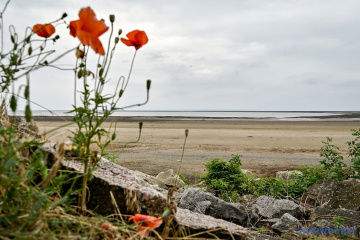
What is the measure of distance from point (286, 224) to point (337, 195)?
4.20ft

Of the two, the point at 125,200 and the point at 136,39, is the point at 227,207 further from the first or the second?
the point at 136,39

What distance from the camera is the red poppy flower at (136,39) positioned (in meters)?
2.09

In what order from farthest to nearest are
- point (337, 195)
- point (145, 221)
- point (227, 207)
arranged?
point (337, 195)
point (227, 207)
point (145, 221)

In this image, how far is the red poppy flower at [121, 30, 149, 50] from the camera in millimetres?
2092

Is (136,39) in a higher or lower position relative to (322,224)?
higher

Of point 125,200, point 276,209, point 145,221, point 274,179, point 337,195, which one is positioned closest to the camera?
point 145,221

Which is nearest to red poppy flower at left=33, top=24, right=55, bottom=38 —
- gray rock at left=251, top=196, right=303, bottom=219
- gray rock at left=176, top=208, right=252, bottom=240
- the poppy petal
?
the poppy petal

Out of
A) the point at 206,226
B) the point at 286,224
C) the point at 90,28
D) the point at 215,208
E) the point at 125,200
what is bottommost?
the point at 286,224

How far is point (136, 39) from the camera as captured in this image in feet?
6.92

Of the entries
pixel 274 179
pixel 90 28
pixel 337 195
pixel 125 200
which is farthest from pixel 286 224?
pixel 90 28

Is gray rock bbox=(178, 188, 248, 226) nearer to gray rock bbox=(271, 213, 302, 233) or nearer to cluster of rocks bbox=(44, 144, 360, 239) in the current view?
cluster of rocks bbox=(44, 144, 360, 239)

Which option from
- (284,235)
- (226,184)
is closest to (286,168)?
(226,184)

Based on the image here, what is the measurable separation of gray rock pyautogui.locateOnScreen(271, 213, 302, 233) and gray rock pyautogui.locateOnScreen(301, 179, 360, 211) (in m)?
0.92

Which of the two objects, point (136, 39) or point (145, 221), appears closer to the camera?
point (145, 221)
